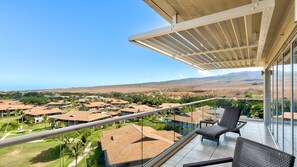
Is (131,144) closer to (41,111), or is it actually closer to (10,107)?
(10,107)

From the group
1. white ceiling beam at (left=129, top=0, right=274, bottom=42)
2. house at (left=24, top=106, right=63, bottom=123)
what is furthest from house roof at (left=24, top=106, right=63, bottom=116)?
white ceiling beam at (left=129, top=0, right=274, bottom=42)

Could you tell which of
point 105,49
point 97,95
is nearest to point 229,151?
point 97,95

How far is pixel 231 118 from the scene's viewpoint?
568cm

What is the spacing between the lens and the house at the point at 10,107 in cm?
1326

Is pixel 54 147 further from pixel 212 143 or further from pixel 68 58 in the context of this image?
pixel 68 58

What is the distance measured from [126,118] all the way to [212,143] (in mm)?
3196

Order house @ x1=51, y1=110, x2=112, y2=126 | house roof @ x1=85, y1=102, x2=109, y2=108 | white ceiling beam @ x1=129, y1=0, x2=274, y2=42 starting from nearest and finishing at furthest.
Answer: white ceiling beam @ x1=129, y1=0, x2=274, y2=42
house @ x1=51, y1=110, x2=112, y2=126
house roof @ x1=85, y1=102, x2=109, y2=108

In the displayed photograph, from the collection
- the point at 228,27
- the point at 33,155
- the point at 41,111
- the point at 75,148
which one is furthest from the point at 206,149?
the point at 41,111

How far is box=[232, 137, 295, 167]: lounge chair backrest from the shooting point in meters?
1.84

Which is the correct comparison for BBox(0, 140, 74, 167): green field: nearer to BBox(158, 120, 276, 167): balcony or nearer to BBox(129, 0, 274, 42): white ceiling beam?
BBox(158, 120, 276, 167): balcony

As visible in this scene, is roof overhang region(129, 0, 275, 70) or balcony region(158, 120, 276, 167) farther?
balcony region(158, 120, 276, 167)

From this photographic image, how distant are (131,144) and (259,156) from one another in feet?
6.38

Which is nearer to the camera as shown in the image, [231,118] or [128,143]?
[128,143]

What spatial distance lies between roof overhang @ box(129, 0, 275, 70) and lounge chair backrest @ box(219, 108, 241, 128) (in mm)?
2116
